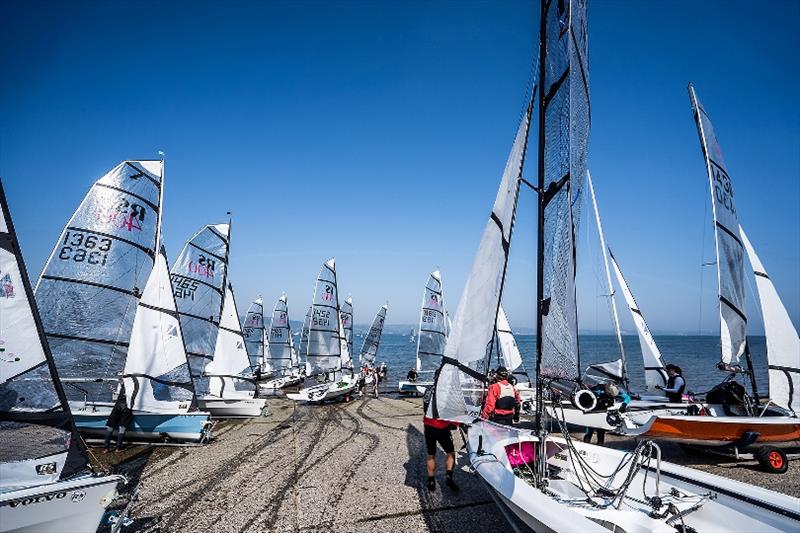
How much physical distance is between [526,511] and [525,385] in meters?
15.9

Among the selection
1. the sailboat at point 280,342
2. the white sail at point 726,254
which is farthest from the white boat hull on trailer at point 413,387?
the white sail at point 726,254

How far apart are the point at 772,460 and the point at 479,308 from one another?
26.6 feet

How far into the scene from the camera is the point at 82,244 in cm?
1109

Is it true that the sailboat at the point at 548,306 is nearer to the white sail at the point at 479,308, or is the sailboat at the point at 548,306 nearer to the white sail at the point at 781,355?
the white sail at the point at 479,308

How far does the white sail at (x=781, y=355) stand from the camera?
9883 mm

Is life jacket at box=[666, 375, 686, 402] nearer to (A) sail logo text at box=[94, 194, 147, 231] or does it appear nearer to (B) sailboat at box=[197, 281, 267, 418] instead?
(B) sailboat at box=[197, 281, 267, 418]

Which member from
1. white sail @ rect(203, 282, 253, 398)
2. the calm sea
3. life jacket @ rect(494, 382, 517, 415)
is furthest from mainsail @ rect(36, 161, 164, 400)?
the calm sea

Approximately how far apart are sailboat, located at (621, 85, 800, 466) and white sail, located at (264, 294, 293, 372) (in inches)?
1143

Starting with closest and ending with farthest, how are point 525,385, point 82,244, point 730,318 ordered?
1. point 730,318
2. point 82,244
3. point 525,385

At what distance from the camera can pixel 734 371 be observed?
9891 mm

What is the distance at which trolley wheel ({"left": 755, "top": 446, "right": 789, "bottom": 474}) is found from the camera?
332 inches

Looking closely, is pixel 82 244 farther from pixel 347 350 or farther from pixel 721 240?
pixel 347 350

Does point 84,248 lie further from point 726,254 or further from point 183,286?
point 726,254

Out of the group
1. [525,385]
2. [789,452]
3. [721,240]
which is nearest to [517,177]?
[721,240]
